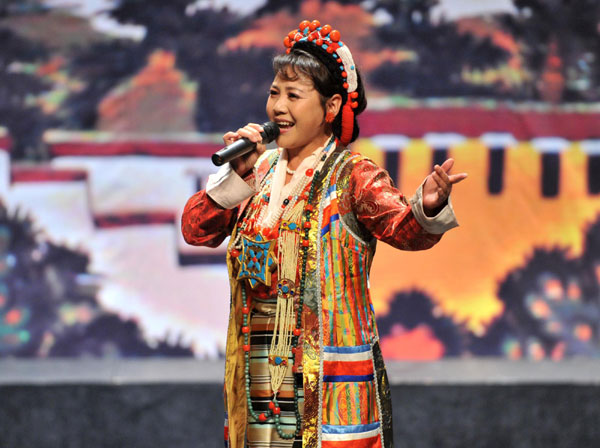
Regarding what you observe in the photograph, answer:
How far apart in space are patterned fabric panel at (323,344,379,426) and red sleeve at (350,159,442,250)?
27cm

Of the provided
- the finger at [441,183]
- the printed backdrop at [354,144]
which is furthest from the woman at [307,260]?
the printed backdrop at [354,144]

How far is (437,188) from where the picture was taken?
1.87 m

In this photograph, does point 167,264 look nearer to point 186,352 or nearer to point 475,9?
point 186,352

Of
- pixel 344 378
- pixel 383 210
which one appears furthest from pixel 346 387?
pixel 383 210

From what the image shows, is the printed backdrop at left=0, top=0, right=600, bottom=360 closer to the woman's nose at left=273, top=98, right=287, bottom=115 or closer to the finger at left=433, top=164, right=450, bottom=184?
the woman's nose at left=273, top=98, right=287, bottom=115

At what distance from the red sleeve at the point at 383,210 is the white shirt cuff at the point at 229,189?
0.25 meters

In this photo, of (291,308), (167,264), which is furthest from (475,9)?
(291,308)

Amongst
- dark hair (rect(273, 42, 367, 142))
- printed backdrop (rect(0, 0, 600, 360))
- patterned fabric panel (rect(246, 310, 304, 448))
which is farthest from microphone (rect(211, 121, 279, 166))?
printed backdrop (rect(0, 0, 600, 360))

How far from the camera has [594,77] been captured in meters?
3.97

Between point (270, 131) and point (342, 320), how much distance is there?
1.53 feet

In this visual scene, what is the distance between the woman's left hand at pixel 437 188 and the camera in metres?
1.84

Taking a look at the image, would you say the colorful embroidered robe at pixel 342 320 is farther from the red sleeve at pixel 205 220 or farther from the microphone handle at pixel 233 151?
the microphone handle at pixel 233 151

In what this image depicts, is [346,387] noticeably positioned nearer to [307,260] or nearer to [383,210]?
[307,260]

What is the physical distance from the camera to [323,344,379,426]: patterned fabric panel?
79.4 inches
